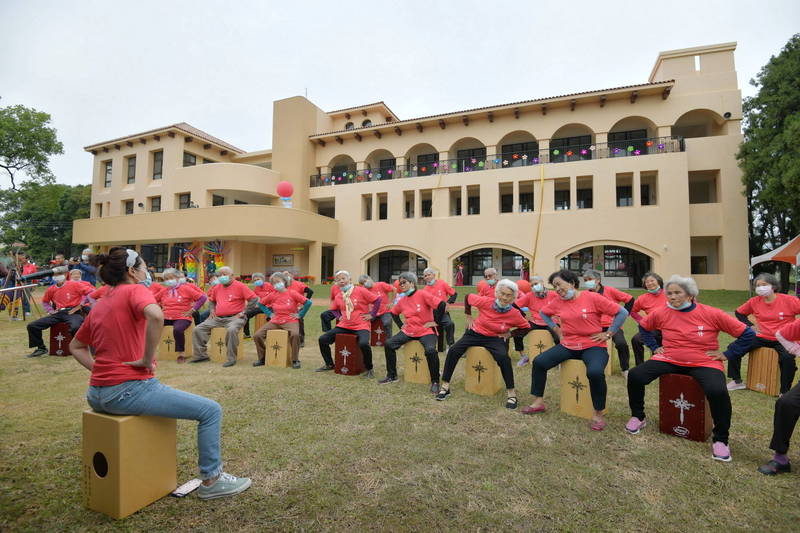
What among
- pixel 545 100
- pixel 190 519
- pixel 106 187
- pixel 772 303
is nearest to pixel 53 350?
pixel 190 519

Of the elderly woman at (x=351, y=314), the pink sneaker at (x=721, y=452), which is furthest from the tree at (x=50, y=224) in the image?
the pink sneaker at (x=721, y=452)

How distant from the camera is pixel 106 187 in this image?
3016 centimetres

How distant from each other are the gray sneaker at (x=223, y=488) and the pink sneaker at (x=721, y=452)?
3.94 m

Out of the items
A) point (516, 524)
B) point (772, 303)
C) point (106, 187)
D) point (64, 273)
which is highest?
point (106, 187)

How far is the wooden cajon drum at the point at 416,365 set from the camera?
5562mm

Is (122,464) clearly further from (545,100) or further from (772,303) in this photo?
(545,100)

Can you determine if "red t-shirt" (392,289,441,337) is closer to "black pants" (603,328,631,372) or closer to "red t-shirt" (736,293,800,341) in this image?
"black pants" (603,328,631,372)

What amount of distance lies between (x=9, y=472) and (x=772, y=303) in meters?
8.70

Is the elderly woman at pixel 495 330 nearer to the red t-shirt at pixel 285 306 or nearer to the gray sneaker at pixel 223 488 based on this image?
the gray sneaker at pixel 223 488

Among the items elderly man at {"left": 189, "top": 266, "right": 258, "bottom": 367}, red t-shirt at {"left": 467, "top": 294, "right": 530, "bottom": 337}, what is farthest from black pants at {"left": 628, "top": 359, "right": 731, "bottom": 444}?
elderly man at {"left": 189, "top": 266, "right": 258, "bottom": 367}

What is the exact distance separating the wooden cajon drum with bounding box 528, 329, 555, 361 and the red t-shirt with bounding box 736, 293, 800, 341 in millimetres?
2797

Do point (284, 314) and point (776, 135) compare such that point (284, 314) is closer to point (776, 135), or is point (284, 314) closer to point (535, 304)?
point (535, 304)

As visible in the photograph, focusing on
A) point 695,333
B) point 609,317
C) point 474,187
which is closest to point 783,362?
point 609,317

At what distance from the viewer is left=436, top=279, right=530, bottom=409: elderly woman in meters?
4.87
